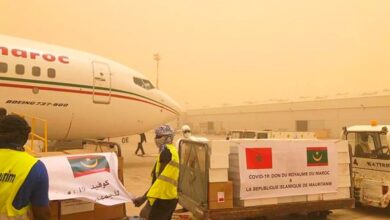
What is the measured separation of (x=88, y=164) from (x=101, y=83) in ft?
27.4

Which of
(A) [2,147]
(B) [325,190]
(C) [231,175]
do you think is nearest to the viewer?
(A) [2,147]

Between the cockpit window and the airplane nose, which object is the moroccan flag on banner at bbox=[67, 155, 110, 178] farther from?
the airplane nose

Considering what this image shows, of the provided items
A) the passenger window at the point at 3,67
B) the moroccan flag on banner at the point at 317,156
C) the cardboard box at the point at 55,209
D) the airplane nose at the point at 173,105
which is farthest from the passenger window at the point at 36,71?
the moroccan flag on banner at the point at 317,156

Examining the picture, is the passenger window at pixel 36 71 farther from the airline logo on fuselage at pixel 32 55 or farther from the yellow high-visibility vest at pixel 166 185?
the yellow high-visibility vest at pixel 166 185

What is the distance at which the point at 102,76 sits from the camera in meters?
12.8

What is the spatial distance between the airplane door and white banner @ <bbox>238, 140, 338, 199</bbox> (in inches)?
298

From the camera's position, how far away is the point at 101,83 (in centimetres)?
1265

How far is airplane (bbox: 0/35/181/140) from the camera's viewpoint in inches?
427

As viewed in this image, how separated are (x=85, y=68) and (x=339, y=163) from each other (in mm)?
8598

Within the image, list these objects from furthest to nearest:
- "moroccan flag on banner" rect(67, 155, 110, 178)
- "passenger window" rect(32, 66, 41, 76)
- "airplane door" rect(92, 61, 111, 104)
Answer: "airplane door" rect(92, 61, 111, 104) < "passenger window" rect(32, 66, 41, 76) < "moroccan flag on banner" rect(67, 155, 110, 178)

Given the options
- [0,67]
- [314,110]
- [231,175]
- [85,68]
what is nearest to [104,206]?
[231,175]

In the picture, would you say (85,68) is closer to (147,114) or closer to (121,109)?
(121,109)

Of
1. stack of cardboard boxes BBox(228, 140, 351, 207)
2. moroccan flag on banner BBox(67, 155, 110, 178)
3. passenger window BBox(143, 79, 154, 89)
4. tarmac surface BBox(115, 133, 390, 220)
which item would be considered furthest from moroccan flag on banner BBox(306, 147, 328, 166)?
passenger window BBox(143, 79, 154, 89)

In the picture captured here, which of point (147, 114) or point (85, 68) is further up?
point (85, 68)
